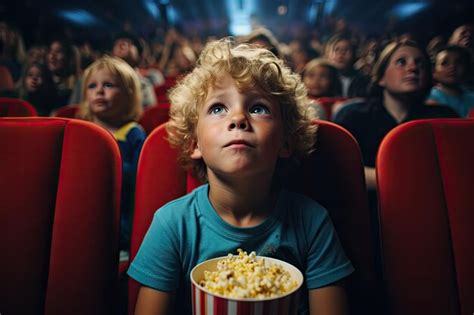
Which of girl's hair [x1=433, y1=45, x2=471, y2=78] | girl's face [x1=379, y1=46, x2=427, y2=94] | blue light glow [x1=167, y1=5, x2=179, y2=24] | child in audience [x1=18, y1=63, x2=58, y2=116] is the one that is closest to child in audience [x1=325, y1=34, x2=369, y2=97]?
girl's face [x1=379, y1=46, x2=427, y2=94]

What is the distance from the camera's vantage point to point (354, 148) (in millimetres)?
901

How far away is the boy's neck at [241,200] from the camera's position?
838 millimetres

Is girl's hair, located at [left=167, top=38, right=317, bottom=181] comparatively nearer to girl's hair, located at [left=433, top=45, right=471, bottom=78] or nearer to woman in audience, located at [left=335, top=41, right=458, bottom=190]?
woman in audience, located at [left=335, top=41, right=458, bottom=190]

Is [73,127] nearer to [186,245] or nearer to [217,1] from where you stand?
[186,245]

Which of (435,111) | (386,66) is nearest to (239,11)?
(386,66)

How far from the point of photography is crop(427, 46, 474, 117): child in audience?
1.54 m

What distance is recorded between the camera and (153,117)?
1736mm

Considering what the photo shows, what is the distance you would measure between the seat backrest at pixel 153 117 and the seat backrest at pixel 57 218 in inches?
33.5

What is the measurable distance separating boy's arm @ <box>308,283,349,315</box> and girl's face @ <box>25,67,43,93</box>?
1.69m

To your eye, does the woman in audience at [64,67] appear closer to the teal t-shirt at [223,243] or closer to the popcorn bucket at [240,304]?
the teal t-shirt at [223,243]

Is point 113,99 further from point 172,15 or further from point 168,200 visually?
point 172,15

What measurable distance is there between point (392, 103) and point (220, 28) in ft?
15.5

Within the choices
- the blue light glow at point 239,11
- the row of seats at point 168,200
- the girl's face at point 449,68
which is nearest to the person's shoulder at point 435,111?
the girl's face at point 449,68

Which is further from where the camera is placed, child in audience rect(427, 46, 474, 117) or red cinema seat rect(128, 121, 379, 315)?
child in audience rect(427, 46, 474, 117)
